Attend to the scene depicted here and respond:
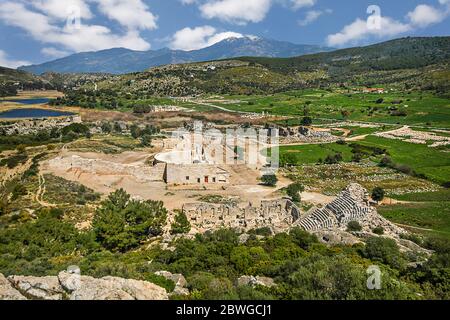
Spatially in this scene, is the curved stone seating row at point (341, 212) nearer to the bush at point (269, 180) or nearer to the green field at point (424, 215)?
the green field at point (424, 215)

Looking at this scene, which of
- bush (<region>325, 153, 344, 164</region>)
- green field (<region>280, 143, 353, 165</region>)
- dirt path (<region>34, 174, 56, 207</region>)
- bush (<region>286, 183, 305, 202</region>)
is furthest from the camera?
bush (<region>325, 153, 344, 164</region>)

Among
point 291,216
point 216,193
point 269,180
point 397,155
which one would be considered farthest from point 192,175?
point 397,155

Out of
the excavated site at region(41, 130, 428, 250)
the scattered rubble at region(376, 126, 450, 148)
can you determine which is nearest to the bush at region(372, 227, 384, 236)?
the excavated site at region(41, 130, 428, 250)

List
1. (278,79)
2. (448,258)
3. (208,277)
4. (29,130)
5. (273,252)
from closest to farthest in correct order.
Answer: (208,277) → (448,258) → (273,252) → (29,130) → (278,79)

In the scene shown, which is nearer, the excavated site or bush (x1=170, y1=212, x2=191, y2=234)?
bush (x1=170, y1=212, x2=191, y2=234)

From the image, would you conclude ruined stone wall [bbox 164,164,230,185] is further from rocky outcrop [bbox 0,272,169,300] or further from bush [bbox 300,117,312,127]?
bush [bbox 300,117,312,127]

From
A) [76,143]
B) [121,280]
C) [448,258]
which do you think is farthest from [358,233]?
[76,143]
